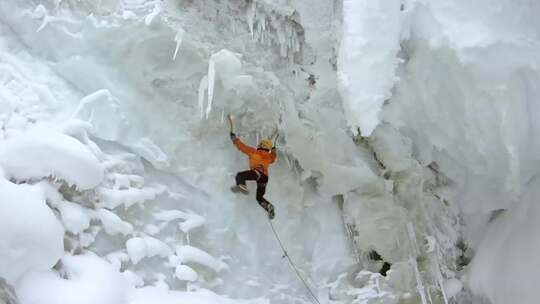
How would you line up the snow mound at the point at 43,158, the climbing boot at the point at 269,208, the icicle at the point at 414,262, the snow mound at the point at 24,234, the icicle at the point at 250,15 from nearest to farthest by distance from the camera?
the snow mound at the point at 24,234 < the snow mound at the point at 43,158 < the climbing boot at the point at 269,208 < the icicle at the point at 414,262 < the icicle at the point at 250,15

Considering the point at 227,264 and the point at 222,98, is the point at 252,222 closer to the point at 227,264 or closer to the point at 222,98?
the point at 227,264

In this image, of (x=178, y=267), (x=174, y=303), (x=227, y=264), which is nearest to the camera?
(x=174, y=303)

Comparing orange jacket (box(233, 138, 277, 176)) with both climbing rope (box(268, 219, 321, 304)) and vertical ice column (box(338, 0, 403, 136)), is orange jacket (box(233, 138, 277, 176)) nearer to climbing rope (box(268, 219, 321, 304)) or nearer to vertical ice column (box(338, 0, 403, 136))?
climbing rope (box(268, 219, 321, 304))

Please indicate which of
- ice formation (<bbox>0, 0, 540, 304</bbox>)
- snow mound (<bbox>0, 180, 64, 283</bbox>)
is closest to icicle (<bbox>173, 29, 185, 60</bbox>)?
ice formation (<bbox>0, 0, 540, 304</bbox>)

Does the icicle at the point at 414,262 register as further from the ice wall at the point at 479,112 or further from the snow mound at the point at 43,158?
the snow mound at the point at 43,158

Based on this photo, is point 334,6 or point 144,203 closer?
point 144,203

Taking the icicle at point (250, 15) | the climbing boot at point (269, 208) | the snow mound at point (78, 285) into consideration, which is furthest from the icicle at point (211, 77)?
the snow mound at point (78, 285)

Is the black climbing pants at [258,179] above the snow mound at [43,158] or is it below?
below

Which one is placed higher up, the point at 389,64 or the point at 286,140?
the point at 389,64

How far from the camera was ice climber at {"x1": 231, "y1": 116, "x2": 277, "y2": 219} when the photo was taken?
4.64 meters

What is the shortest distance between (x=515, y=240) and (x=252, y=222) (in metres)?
2.42

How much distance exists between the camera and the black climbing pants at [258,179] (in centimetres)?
463

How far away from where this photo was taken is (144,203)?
4.29 m

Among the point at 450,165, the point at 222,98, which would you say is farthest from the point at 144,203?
the point at 450,165
